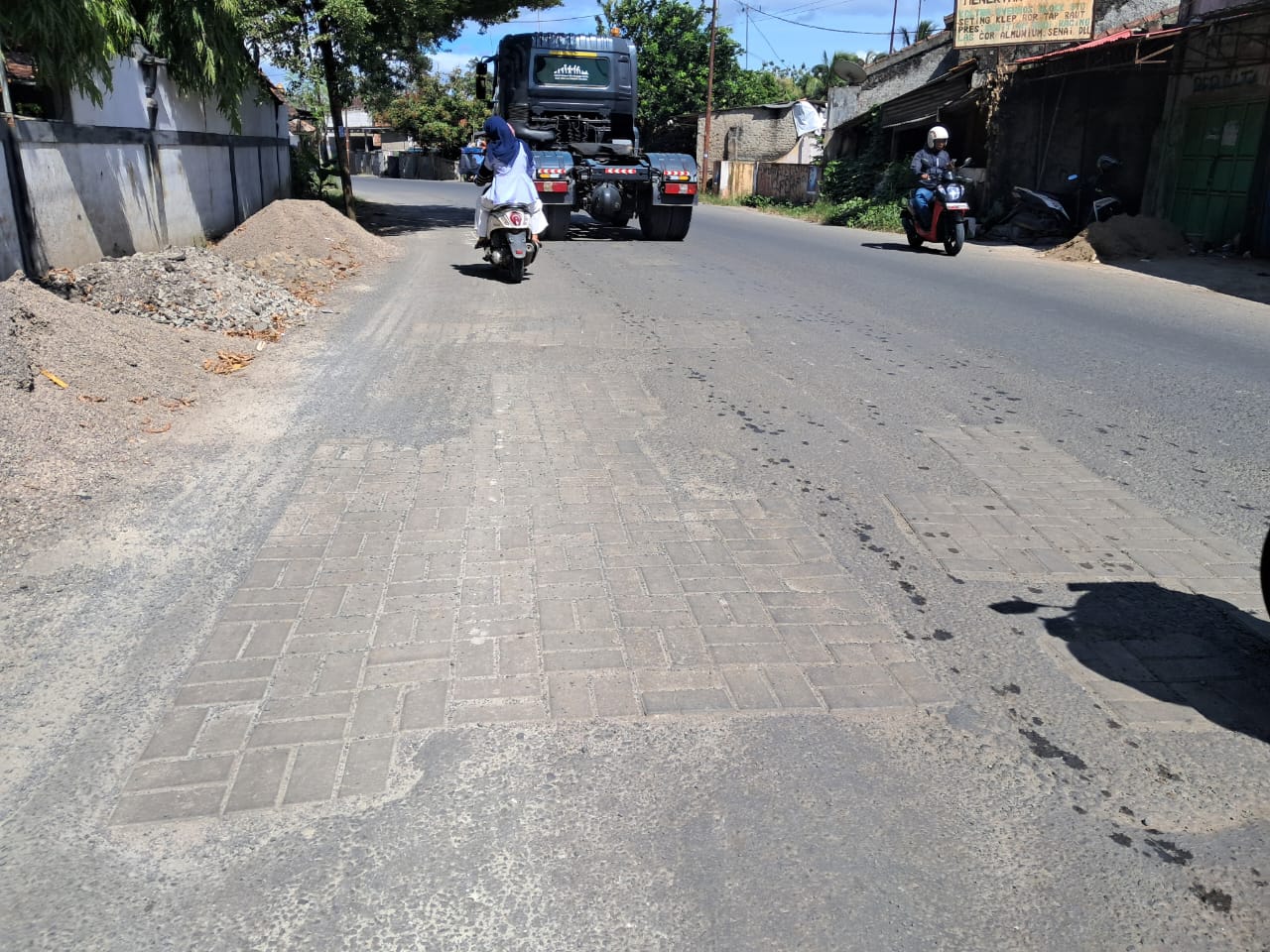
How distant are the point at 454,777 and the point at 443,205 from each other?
93.0 feet

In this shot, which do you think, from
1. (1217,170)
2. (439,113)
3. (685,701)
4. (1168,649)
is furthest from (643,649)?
(439,113)

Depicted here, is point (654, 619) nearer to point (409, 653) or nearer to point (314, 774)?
point (409, 653)

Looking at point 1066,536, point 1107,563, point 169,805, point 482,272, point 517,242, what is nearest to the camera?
point 169,805

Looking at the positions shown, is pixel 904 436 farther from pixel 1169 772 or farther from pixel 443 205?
pixel 443 205

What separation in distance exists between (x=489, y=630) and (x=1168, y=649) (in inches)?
96.9

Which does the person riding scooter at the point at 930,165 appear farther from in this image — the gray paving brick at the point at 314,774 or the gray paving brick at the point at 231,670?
the gray paving brick at the point at 314,774

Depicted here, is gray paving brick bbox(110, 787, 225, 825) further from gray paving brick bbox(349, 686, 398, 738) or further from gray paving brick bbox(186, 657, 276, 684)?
gray paving brick bbox(186, 657, 276, 684)

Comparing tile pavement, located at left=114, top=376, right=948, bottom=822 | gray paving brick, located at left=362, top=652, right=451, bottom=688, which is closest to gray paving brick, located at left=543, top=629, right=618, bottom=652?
tile pavement, located at left=114, top=376, right=948, bottom=822

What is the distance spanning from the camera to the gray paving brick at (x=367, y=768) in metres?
2.75

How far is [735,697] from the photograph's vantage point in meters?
3.23

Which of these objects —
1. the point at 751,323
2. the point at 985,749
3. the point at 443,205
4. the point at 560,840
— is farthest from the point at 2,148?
the point at 443,205

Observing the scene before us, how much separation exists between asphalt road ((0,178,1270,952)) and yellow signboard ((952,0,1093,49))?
1794 centimetres

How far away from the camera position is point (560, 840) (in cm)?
258

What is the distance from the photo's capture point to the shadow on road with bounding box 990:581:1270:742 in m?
3.24
